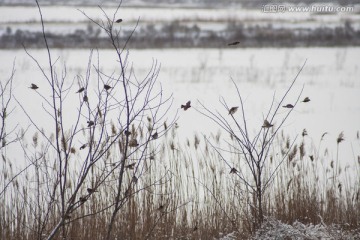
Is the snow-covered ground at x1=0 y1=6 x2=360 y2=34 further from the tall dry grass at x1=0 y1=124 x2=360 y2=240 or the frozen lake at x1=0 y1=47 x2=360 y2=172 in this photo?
the tall dry grass at x1=0 y1=124 x2=360 y2=240

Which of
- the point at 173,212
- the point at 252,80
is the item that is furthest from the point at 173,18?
the point at 173,212

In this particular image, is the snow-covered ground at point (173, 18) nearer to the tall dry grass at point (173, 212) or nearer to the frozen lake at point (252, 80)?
the frozen lake at point (252, 80)

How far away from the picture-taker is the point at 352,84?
9312mm

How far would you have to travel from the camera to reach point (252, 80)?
9727 mm

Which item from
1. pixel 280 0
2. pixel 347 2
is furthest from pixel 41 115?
pixel 347 2

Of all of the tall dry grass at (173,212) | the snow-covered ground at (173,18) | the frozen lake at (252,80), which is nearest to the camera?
the tall dry grass at (173,212)

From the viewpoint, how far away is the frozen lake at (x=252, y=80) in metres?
7.17

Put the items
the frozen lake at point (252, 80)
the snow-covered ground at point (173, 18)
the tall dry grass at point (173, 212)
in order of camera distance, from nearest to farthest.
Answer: the tall dry grass at point (173, 212)
the frozen lake at point (252, 80)
the snow-covered ground at point (173, 18)

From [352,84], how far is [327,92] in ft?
2.81

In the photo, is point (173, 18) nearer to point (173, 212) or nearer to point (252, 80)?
point (252, 80)

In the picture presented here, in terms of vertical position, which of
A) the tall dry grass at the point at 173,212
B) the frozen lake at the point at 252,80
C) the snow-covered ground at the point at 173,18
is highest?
the snow-covered ground at the point at 173,18

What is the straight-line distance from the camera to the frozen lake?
282 inches

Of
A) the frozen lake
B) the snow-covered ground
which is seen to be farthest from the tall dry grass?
the snow-covered ground

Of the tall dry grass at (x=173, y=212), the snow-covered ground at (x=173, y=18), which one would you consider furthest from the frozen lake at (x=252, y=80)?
the tall dry grass at (x=173, y=212)
